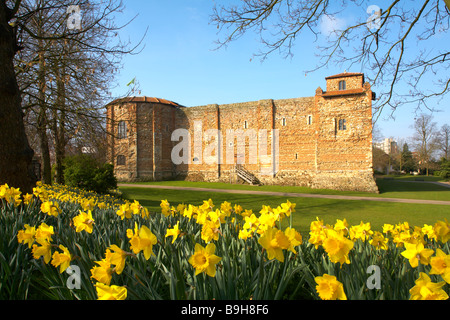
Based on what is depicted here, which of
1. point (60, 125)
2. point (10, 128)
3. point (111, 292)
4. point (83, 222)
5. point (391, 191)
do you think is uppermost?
point (60, 125)

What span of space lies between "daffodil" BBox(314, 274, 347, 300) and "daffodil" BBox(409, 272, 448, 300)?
31cm

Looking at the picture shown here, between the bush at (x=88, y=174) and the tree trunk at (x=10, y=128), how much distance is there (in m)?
9.43

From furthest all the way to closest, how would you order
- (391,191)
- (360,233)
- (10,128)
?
1. (391,191)
2. (10,128)
3. (360,233)

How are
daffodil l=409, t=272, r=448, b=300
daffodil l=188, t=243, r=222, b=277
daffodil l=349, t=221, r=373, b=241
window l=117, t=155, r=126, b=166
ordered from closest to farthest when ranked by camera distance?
daffodil l=409, t=272, r=448, b=300, daffodil l=188, t=243, r=222, b=277, daffodil l=349, t=221, r=373, b=241, window l=117, t=155, r=126, b=166

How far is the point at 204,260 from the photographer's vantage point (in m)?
1.34

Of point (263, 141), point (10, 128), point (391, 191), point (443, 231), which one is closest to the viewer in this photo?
point (443, 231)

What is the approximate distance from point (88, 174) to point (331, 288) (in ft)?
49.2

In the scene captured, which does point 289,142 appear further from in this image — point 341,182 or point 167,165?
point 167,165

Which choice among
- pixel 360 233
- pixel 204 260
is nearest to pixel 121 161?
pixel 360 233

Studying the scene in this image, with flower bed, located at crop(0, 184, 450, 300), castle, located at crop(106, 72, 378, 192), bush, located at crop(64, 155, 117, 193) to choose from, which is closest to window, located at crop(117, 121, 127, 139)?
castle, located at crop(106, 72, 378, 192)

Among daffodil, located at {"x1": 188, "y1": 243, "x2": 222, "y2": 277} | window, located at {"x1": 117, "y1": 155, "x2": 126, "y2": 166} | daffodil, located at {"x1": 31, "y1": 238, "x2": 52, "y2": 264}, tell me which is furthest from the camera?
window, located at {"x1": 117, "y1": 155, "x2": 126, "y2": 166}

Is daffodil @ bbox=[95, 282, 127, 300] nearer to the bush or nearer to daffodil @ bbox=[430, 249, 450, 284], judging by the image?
daffodil @ bbox=[430, 249, 450, 284]

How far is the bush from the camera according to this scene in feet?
45.5

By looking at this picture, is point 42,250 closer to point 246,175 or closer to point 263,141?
point 246,175
